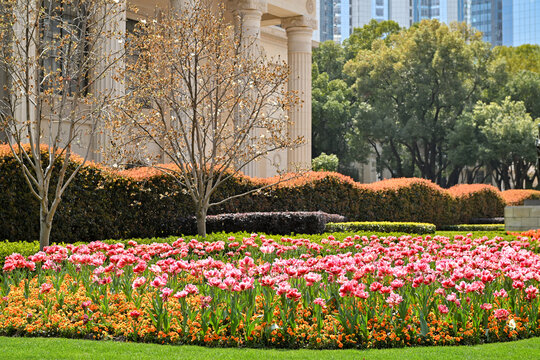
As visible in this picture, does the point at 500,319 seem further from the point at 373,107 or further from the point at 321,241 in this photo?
the point at 373,107

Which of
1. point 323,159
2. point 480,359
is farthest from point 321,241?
point 323,159

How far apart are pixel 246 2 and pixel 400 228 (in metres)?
11.8

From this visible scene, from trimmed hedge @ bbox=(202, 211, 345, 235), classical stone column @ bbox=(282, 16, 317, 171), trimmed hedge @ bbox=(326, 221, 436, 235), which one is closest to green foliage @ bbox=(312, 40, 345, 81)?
classical stone column @ bbox=(282, 16, 317, 171)

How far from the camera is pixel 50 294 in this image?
7855mm

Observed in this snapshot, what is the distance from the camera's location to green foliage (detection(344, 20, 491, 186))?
148 ft

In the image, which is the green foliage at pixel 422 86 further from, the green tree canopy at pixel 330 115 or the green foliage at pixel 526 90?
the green foliage at pixel 526 90

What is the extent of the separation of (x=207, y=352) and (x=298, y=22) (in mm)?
25963

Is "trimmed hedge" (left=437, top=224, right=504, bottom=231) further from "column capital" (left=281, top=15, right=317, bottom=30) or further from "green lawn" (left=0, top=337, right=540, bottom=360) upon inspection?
"green lawn" (left=0, top=337, right=540, bottom=360)

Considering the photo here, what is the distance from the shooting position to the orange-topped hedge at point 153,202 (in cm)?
1362

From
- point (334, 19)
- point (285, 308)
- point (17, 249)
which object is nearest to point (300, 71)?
point (17, 249)

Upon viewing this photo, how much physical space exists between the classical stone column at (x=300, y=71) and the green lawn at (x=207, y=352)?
922 inches

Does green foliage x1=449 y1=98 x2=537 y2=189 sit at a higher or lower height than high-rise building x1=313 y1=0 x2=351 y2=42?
lower

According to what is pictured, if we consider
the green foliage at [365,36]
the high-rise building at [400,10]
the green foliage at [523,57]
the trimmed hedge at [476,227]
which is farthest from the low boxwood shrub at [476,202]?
the high-rise building at [400,10]

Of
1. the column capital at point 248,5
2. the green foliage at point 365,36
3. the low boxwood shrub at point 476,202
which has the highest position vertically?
the green foliage at point 365,36
